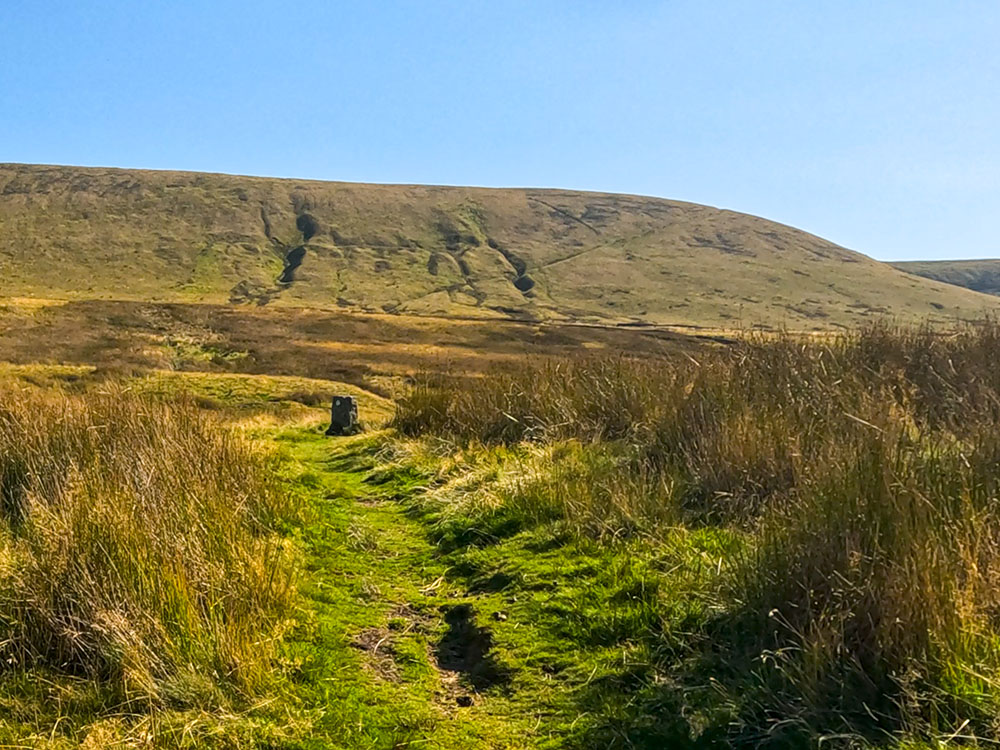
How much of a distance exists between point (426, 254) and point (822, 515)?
133685 mm

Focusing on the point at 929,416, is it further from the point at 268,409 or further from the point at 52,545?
the point at 268,409

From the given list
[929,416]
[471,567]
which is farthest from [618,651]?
[929,416]

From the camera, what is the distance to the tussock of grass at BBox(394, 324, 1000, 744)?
10.2 feet

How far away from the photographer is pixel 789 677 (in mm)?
3264

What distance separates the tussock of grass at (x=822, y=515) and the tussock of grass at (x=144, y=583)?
6.86ft

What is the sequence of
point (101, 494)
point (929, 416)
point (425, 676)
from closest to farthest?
point (425, 676) < point (101, 494) < point (929, 416)

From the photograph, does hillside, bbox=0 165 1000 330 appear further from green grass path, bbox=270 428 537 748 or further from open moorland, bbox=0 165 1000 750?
green grass path, bbox=270 428 537 748

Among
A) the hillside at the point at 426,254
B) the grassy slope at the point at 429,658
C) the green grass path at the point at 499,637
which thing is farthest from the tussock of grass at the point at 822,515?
the hillside at the point at 426,254

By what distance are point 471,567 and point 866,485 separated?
306 cm

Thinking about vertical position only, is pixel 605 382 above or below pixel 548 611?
above

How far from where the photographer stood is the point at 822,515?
12.9ft

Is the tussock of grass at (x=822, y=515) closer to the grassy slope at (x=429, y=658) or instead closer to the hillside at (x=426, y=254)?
the grassy slope at (x=429, y=658)

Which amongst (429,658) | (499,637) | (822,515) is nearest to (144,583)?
(429,658)

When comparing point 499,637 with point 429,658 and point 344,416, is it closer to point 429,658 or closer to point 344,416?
point 429,658
